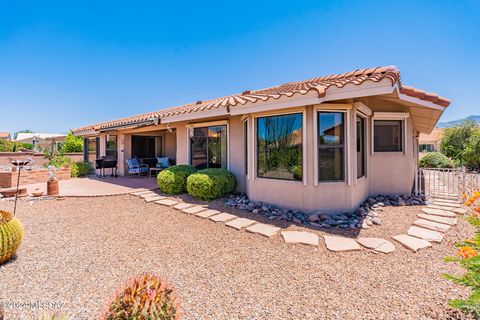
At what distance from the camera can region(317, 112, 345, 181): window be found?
20.1 ft

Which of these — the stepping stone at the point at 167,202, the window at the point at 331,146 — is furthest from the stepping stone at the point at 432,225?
the stepping stone at the point at 167,202

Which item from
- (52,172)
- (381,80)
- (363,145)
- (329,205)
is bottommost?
(329,205)

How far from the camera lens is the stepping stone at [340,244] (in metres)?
4.33

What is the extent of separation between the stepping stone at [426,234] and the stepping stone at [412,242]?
0.76 feet

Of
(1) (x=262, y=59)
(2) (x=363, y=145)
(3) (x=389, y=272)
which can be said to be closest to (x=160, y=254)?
(3) (x=389, y=272)

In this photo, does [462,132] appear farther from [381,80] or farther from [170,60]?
[170,60]

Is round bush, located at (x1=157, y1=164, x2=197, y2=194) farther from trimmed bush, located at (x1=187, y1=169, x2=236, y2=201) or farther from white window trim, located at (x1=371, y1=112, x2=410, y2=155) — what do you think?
white window trim, located at (x1=371, y1=112, x2=410, y2=155)

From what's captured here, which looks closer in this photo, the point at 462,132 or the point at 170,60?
the point at 170,60

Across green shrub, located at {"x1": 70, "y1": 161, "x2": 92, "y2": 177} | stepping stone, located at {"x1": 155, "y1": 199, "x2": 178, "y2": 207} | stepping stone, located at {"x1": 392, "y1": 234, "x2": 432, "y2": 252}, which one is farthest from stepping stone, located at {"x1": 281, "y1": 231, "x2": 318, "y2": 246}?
green shrub, located at {"x1": 70, "y1": 161, "x2": 92, "y2": 177}

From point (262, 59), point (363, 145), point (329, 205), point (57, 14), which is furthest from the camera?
point (262, 59)

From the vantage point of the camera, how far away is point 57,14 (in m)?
9.50

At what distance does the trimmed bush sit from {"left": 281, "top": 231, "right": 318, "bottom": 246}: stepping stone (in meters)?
3.34

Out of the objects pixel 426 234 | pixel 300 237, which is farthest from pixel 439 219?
pixel 300 237

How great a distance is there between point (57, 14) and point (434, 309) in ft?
49.1
